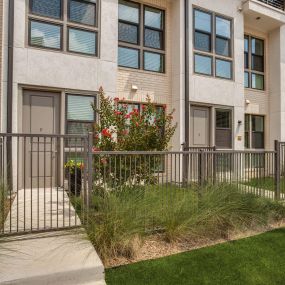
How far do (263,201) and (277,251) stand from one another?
1.55 m

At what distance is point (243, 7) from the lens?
38.5ft

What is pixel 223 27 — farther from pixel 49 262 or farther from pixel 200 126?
pixel 49 262

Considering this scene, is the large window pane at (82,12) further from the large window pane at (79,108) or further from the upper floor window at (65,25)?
the large window pane at (79,108)

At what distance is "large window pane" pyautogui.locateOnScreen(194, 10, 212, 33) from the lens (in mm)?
10742

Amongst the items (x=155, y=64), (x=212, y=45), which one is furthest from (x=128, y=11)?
(x=212, y=45)

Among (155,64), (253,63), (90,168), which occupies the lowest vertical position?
(90,168)

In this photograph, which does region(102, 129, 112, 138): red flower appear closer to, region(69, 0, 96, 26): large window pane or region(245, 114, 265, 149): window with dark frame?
region(69, 0, 96, 26): large window pane

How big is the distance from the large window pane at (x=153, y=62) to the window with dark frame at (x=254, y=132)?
4.94m

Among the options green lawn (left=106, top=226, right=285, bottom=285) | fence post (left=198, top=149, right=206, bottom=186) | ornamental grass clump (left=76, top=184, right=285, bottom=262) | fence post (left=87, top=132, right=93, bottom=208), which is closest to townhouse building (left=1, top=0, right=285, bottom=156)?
fence post (left=198, top=149, right=206, bottom=186)

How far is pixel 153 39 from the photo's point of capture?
1030cm

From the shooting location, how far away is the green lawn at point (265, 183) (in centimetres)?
638

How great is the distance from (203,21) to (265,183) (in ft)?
22.8

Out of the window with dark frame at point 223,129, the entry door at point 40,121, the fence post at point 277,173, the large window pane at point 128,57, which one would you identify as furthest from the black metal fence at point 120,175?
the large window pane at point 128,57

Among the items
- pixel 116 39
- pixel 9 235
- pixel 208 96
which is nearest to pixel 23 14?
pixel 116 39
